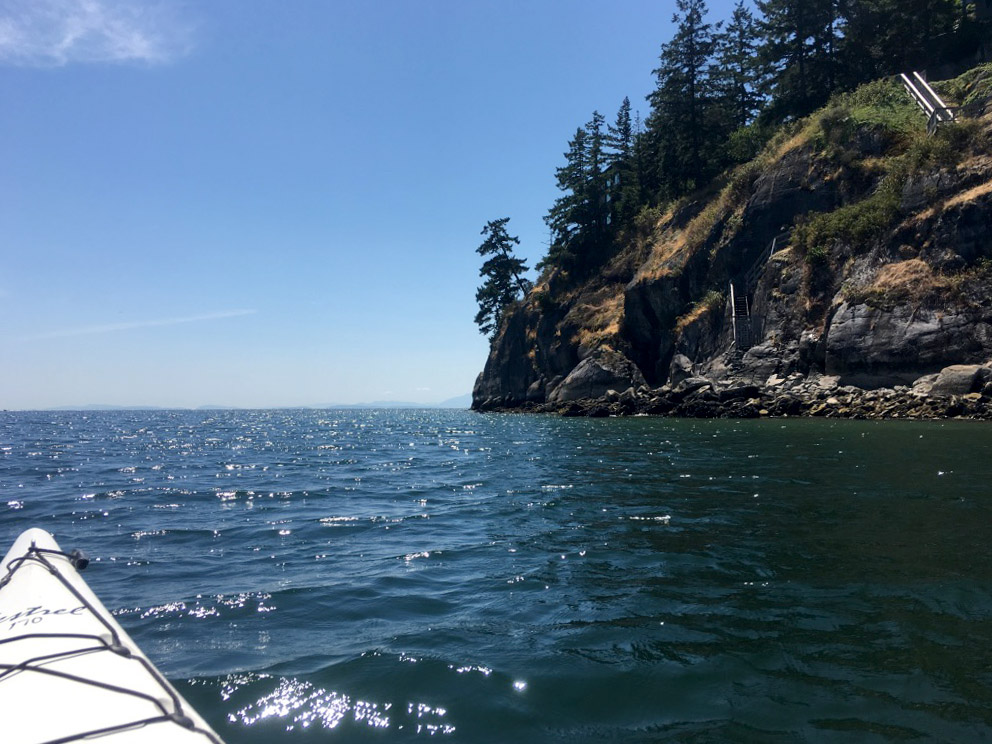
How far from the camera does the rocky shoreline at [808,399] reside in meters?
22.6

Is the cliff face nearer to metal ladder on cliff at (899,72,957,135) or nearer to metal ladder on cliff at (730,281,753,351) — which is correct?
metal ladder on cliff at (730,281,753,351)

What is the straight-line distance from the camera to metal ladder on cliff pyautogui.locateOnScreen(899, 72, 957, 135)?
96.6 feet

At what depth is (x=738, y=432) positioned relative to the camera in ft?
73.9

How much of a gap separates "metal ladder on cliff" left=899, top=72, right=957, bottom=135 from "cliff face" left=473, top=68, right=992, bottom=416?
2.39 ft

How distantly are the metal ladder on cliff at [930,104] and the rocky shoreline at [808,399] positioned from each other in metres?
14.5

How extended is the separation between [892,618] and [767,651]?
144 cm

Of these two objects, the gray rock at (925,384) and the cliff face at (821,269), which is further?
the cliff face at (821,269)

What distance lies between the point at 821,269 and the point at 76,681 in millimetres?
36368

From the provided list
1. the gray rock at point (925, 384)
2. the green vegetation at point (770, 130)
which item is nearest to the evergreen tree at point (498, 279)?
the green vegetation at point (770, 130)

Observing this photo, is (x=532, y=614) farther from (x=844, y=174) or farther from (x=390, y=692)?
(x=844, y=174)

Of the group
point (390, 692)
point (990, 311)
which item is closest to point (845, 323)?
point (990, 311)

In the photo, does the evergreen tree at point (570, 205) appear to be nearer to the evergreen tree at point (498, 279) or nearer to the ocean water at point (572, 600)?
the evergreen tree at point (498, 279)

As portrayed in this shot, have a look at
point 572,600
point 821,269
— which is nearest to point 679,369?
point 821,269

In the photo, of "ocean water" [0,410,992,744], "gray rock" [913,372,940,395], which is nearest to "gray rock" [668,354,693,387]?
"gray rock" [913,372,940,395]
